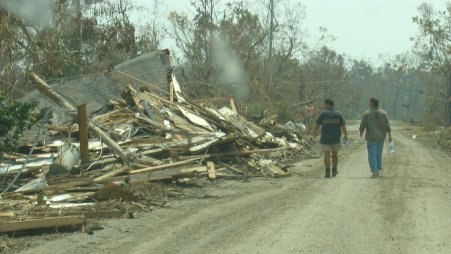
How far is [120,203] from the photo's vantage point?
10969mm

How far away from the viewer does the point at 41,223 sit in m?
8.86

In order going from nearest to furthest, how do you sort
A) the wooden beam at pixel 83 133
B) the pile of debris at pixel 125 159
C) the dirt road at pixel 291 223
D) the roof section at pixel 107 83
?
the dirt road at pixel 291 223, the pile of debris at pixel 125 159, the wooden beam at pixel 83 133, the roof section at pixel 107 83

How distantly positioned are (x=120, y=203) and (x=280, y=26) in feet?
165

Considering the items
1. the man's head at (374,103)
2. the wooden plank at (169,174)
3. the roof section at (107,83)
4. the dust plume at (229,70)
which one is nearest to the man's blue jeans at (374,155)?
the man's head at (374,103)

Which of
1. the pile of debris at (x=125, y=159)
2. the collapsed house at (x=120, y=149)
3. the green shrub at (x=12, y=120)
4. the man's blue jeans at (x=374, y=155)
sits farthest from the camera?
the man's blue jeans at (x=374, y=155)

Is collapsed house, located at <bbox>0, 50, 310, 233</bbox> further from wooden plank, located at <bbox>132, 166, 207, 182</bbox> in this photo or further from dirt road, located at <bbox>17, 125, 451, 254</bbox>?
dirt road, located at <bbox>17, 125, 451, 254</bbox>

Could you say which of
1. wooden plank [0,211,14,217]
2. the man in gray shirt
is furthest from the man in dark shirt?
wooden plank [0,211,14,217]

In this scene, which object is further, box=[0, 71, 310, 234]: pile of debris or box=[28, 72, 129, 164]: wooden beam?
box=[28, 72, 129, 164]: wooden beam

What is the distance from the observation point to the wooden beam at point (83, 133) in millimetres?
14078

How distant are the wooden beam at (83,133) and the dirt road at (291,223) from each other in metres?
2.63

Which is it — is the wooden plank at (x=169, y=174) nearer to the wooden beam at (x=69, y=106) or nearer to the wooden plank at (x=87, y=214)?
the wooden beam at (x=69, y=106)

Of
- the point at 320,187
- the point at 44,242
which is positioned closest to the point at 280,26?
the point at 320,187

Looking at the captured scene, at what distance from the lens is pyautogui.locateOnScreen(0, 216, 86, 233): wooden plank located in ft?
28.3

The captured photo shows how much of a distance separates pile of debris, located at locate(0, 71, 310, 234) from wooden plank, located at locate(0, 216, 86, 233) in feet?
0.04
